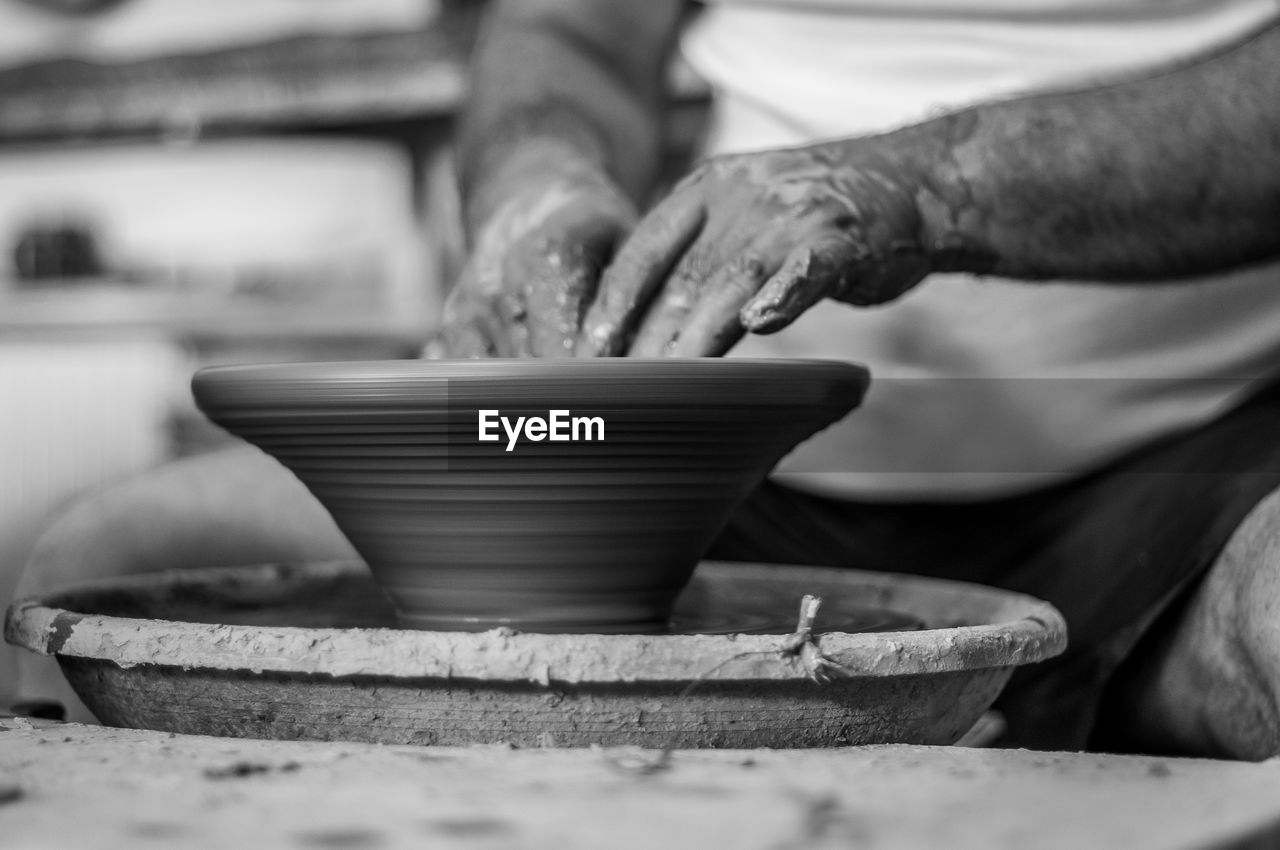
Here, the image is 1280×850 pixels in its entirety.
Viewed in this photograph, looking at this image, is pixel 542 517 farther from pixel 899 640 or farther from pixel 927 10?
pixel 927 10

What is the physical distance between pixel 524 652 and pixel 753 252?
1.04ft

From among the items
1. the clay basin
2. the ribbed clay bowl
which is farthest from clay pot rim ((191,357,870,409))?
the ribbed clay bowl

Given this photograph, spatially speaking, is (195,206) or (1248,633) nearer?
(1248,633)

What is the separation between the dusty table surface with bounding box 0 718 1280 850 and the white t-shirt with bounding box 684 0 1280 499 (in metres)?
0.62

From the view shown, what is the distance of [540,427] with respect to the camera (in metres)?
0.71

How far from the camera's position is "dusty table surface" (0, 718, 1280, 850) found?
493mm

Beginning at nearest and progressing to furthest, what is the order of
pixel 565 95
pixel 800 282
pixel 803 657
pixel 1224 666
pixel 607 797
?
pixel 607 797 → pixel 803 657 → pixel 800 282 → pixel 1224 666 → pixel 565 95

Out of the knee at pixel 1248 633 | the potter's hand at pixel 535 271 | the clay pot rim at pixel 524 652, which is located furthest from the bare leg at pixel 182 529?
the knee at pixel 1248 633

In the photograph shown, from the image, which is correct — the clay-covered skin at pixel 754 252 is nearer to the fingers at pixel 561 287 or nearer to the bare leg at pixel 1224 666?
the fingers at pixel 561 287

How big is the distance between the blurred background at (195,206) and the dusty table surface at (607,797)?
2.28m

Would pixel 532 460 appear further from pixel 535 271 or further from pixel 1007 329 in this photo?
pixel 1007 329

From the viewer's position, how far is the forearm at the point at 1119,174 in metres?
0.95

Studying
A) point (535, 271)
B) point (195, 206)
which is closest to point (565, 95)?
point (535, 271)

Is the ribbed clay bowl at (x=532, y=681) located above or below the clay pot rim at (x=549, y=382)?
below
